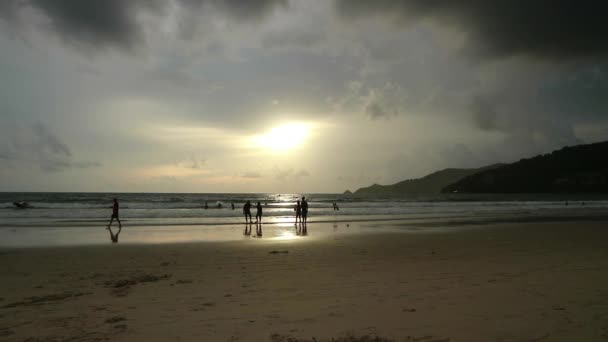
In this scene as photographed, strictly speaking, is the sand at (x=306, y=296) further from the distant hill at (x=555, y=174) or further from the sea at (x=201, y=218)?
the distant hill at (x=555, y=174)

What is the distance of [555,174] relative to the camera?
453 feet

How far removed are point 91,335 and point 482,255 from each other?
1162cm

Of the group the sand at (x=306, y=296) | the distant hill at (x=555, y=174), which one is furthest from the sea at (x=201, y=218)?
the distant hill at (x=555, y=174)

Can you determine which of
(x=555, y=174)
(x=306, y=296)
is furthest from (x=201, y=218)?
(x=555, y=174)

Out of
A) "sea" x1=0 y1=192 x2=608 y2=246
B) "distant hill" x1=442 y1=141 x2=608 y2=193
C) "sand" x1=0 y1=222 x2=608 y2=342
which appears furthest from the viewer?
"distant hill" x1=442 y1=141 x2=608 y2=193

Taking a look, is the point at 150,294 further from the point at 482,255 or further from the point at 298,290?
the point at 482,255

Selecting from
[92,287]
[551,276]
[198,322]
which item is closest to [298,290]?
[198,322]

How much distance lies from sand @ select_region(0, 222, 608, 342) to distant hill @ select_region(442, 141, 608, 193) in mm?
137310

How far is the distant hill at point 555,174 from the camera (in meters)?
→ 126

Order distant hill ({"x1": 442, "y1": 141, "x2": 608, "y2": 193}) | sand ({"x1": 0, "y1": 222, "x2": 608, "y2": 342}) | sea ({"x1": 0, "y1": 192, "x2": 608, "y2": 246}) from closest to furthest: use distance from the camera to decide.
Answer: sand ({"x1": 0, "y1": 222, "x2": 608, "y2": 342}) < sea ({"x1": 0, "y1": 192, "x2": 608, "y2": 246}) < distant hill ({"x1": 442, "y1": 141, "x2": 608, "y2": 193})

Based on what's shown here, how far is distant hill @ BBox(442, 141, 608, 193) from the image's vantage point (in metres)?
126

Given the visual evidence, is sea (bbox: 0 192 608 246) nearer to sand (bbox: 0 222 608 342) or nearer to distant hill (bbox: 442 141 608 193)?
sand (bbox: 0 222 608 342)

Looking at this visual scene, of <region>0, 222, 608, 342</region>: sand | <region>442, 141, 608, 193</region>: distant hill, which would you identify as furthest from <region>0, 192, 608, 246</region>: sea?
<region>442, 141, 608, 193</region>: distant hill

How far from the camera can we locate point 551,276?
9.34 m
